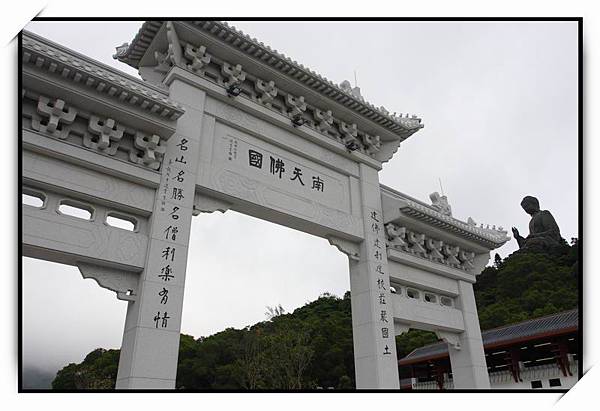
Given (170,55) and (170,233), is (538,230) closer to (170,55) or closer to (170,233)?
(170,55)

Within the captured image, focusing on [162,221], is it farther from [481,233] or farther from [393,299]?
[481,233]

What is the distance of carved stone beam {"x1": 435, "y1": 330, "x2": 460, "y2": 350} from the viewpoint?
814cm

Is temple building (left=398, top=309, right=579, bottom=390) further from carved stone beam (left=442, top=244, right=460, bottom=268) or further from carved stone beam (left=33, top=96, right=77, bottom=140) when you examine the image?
carved stone beam (left=33, top=96, right=77, bottom=140)

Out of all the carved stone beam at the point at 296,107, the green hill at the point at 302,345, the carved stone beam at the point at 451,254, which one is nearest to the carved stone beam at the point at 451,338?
the carved stone beam at the point at 451,254

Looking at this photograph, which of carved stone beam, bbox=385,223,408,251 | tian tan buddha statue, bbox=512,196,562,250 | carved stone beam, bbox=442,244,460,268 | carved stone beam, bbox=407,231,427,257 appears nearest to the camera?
carved stone beam, bbox=385,223,408,251

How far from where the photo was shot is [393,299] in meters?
7.29

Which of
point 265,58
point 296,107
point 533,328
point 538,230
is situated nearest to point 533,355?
point 533,328

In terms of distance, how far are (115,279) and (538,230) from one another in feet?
117

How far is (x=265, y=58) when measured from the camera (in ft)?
21.8

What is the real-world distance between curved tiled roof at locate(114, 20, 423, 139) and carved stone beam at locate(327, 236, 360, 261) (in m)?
2.45

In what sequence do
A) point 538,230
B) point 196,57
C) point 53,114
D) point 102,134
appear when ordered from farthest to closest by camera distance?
point 538,230, point 196,57, point 102,134, point 53,114

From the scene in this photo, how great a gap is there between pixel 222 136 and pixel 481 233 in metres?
5.85

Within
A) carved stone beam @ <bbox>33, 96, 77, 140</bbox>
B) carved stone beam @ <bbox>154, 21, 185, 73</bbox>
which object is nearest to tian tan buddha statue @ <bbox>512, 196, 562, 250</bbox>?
carved stone beam @ <bbox>154, 21, 185, 73</bbox>

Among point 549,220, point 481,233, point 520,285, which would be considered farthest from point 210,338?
point 549,220
